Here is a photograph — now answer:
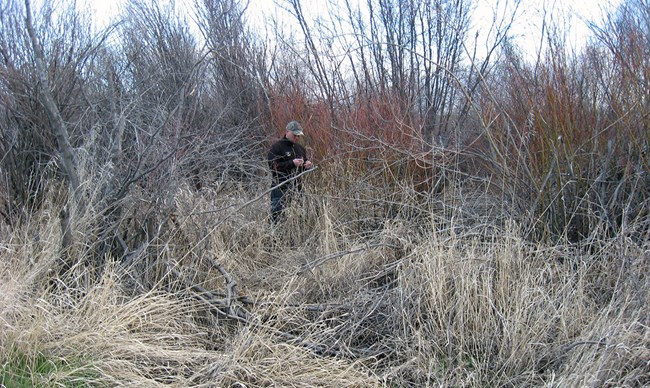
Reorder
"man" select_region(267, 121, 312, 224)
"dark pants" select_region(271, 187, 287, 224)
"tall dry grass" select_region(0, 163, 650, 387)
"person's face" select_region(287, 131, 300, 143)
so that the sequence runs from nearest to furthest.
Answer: "tall dry grass" select_region(0, 163, 650, 387)
"dark pants" select_region(271, 187, 287, 224)
"man" select_region(267, 121, 312, 224)
"person's face" select_region(287, 131, 300, 143)

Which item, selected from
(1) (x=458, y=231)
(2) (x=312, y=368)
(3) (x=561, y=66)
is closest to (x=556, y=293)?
(1) (x=458, y=231)

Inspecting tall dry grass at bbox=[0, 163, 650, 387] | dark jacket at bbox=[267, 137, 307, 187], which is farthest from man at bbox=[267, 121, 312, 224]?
tall dry grass at bbox=[0, 163, 650, 387]

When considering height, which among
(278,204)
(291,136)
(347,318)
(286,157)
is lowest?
(347,318)

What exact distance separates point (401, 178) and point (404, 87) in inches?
136

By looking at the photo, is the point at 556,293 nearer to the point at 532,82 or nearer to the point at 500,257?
the point at 500,257

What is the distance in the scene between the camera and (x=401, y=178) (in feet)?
19.5

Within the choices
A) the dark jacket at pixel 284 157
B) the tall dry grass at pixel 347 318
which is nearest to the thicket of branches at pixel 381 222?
the tall dry grass at pixel 347 318

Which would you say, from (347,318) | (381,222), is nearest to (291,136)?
(381,222)

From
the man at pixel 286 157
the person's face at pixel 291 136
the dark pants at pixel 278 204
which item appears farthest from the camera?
the person's face at pixel 291 136

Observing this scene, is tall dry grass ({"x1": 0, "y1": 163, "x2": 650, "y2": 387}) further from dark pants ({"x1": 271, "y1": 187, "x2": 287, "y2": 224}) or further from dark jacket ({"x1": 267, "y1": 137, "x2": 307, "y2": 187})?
dark jacket ({"x1": 267, "y1": 137, "x2": 307, "y2": 187})

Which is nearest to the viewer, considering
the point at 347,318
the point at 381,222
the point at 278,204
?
the point at 347,318

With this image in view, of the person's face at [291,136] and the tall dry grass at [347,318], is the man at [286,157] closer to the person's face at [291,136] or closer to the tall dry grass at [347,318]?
the person's face at [291,136]

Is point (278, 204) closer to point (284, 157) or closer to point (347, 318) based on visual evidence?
point (284, 157)

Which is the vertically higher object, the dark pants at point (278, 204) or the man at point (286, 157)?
the man at point (286, 157)
